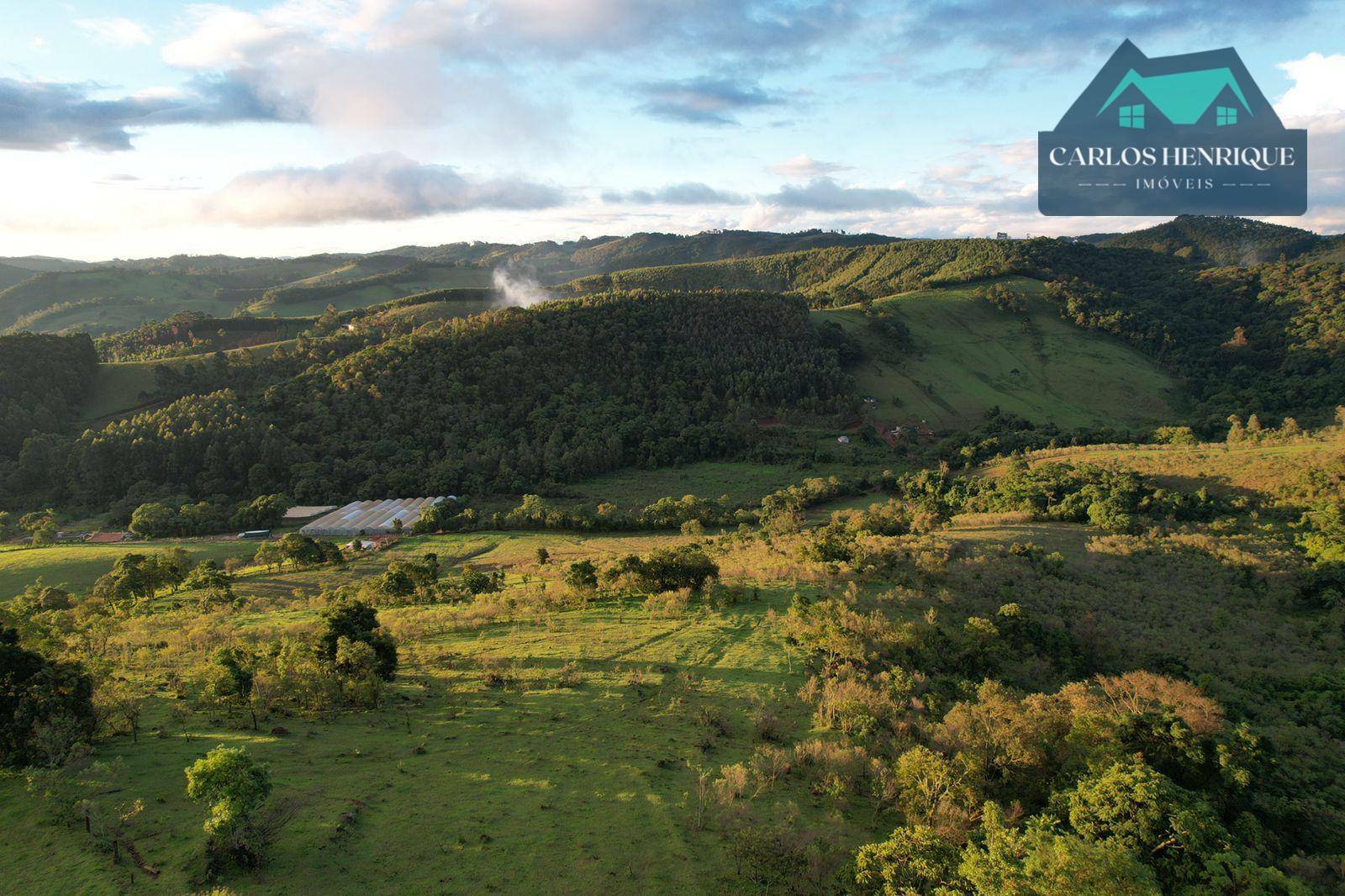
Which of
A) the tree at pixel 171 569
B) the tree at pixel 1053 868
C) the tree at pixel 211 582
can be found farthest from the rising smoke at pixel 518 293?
the tree at pixel 1053 868

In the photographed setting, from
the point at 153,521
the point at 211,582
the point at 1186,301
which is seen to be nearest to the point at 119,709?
the point at 211,582

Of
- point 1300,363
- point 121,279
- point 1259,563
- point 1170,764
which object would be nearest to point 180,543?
point 1170,764

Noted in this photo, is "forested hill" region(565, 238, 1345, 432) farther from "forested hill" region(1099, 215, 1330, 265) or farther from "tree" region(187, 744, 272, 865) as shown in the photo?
"tree" region(187, 744, 272, 865)

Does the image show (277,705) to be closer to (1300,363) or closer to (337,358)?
(337,358)

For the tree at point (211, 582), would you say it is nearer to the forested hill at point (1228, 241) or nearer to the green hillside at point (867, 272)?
the green hillside at point (867, 272)

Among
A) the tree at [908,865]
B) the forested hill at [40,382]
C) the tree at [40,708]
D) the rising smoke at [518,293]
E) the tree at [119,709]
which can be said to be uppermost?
the rising smoke at [518,293]

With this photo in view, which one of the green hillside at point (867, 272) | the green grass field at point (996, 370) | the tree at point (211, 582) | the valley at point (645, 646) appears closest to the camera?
the valley at point (645, 646)
